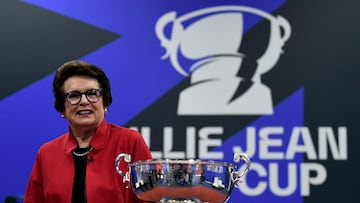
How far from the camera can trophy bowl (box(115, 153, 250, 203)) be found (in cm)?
142

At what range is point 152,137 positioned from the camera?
349 cm

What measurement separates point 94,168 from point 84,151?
0.10m

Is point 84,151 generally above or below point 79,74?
below

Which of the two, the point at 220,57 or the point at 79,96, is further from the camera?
the point at 220,57

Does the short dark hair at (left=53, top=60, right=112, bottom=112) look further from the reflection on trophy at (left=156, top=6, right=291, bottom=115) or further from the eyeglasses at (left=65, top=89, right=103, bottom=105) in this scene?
the reflection on trophy at (left=156, top=6, right=291, bottom=115)

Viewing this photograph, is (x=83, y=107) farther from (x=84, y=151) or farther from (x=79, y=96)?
(x=84, y=151)

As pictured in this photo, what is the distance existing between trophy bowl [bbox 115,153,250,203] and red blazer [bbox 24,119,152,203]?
44 centimetres

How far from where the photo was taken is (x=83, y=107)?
78.4 inches

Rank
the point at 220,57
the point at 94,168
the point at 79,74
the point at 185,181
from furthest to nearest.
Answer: the point at 220,57
the point at 79,74
the point at 94,168
the point at 185,181

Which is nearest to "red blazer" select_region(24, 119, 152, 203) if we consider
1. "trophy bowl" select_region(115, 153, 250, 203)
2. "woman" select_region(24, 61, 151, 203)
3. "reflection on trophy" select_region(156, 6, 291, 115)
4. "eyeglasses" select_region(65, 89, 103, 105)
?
"woman" select_region(24, 61, 151, 203)

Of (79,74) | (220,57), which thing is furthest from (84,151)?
(220,57)

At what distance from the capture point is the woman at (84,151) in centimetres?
191

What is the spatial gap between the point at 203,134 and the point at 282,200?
623 mm

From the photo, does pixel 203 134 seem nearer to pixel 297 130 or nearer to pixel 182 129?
pixel 182 129
